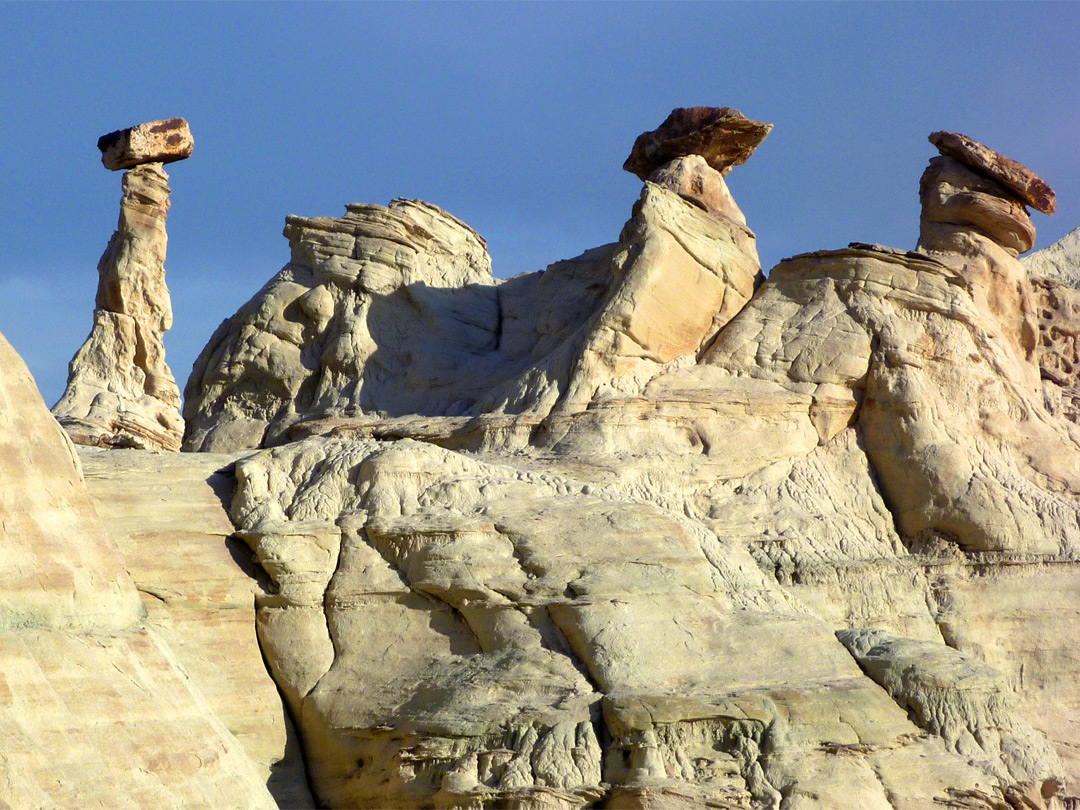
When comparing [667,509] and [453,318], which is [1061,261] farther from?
[667,509]

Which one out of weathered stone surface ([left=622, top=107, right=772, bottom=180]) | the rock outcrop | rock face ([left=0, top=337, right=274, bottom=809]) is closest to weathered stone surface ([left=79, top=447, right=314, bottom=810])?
rock face ([left=0, top=337, right=274, bottom=809])

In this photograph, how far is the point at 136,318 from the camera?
97.1 ft

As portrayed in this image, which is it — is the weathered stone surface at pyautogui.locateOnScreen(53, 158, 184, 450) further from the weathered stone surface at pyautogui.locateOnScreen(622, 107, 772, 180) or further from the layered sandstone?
the weathered stone surface at pyautogui.locateOnScreen(622, 107, 772, 180)

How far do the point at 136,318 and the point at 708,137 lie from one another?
14.0m

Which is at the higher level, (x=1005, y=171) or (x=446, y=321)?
(x=1005, y=171)

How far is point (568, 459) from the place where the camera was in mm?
15242

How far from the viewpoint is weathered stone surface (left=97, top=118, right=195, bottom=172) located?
2914 cm

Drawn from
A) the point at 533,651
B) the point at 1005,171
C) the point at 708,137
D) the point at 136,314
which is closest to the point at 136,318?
the point at 136,314

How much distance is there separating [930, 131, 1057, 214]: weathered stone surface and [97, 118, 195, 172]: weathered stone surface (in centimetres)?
1566

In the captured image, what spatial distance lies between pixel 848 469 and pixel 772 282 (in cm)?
282

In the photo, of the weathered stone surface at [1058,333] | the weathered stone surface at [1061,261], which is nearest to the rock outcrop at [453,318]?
the weathered stone surface at [1058,333]

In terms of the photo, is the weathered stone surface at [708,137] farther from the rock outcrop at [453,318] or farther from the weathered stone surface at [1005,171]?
the weathered stone surface at [1005,171]

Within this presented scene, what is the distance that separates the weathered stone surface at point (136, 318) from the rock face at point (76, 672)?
1679cm

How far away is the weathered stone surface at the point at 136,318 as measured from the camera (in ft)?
94.8
